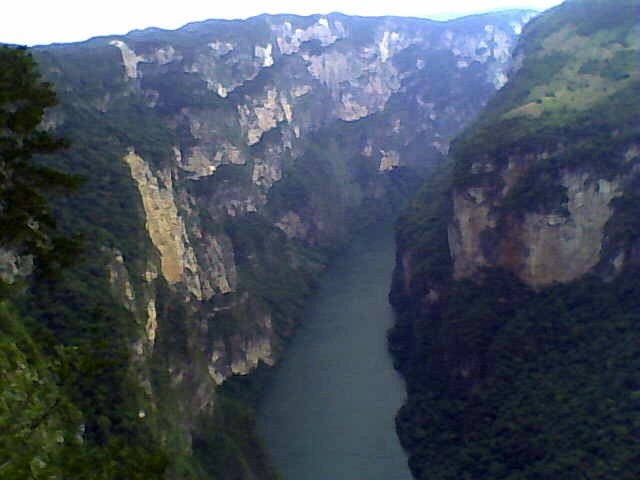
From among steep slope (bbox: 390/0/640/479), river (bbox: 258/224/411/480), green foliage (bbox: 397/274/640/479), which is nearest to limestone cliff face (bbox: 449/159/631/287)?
steep slope (bbox: 390/0/640/479)

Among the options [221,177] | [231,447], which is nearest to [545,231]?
[231,447]

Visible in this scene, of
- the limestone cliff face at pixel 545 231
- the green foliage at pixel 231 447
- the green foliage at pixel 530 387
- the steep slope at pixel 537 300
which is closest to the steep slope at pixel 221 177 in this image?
the green foliage at pixel 231 447

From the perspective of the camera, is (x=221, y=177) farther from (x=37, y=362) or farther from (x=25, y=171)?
(x=25, y=171)

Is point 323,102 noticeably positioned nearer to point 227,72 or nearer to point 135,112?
point 227,72

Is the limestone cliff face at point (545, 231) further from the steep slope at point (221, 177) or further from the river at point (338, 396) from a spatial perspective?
the steep slope at point (221, 177)

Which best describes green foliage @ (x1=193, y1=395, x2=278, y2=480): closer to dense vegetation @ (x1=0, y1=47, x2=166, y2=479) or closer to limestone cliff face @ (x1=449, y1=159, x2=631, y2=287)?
limestone cliff face @ (x1=449, y1=159, x2=631, y2=287)

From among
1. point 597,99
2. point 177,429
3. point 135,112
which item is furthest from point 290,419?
point 135,112
